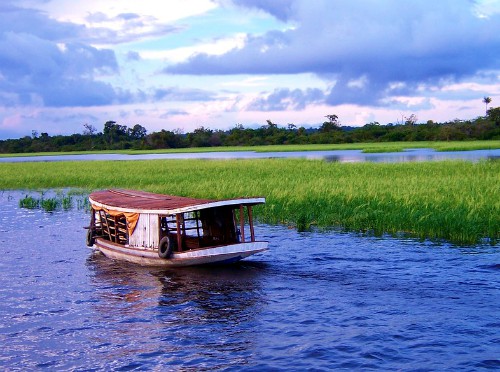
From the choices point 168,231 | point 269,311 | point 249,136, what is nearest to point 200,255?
point 168,231

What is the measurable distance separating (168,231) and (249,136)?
383 feet

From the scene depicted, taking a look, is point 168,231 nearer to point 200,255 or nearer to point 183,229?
point 183,229

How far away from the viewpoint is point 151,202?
1777 cm

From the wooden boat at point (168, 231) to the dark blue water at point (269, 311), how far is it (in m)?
0.47

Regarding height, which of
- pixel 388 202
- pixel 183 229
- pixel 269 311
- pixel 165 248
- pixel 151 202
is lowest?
pixel 269 311

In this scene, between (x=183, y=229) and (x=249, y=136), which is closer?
(x=183, y=229)

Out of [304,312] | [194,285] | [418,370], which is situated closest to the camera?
[418,370]

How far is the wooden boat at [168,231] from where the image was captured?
1552cm

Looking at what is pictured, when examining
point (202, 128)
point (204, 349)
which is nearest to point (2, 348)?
point (204, 349)

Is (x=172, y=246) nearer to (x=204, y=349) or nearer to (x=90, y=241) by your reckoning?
(x=90, y=241)

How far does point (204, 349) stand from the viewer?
10328mm

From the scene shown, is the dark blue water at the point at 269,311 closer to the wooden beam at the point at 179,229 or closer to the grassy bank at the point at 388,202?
the wooden beam at the point at 179,229

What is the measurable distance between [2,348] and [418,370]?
6.71 metres

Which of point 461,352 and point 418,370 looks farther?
point 461,352
